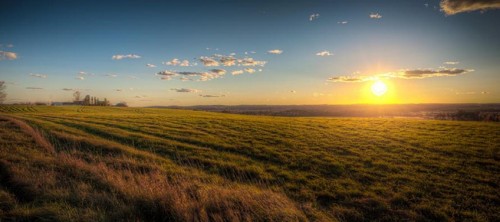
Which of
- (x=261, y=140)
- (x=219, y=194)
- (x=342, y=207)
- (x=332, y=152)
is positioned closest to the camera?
(x=219, y=194)

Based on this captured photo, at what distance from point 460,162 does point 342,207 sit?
1142cm

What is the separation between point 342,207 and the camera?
9.58 m

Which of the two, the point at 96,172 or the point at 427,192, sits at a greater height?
the point at 96,172

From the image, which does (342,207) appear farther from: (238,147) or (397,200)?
(238,147)

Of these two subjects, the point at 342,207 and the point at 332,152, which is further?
the point at 332,152

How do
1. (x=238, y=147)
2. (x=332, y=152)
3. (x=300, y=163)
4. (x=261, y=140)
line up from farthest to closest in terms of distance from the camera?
(x=261, y=140) < (x=238, y=147) < (x=332, y=152) < (x=300, y=163)

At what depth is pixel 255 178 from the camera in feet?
42.7

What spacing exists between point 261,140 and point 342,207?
526 inches

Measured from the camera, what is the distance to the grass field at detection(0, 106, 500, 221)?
688 cm

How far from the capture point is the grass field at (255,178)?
6883 mm

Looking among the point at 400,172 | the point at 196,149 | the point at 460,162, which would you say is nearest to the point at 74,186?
the point at 196,149

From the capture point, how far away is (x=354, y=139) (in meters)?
23.5

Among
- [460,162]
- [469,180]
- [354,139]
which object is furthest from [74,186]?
[354,139]

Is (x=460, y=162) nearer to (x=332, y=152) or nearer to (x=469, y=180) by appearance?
(x=469, y=180)
